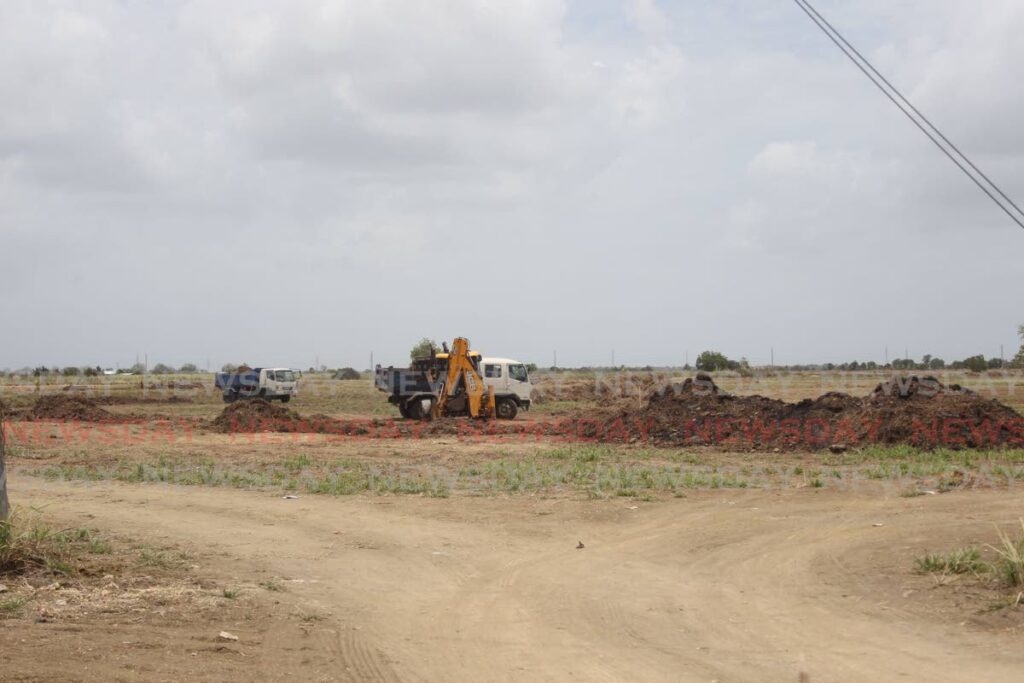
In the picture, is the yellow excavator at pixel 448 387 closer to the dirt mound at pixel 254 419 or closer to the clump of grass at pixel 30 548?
the dirt mound at pixel 254 419

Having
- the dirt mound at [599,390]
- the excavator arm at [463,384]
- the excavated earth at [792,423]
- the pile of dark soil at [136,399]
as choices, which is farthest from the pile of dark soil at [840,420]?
the pile of dark soil at [136,399]

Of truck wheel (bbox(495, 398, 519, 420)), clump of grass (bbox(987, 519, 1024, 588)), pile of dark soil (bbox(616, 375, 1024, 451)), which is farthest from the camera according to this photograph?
truck wheel (bbox(495, 398, 519, 420))

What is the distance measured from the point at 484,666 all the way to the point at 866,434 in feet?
59.3

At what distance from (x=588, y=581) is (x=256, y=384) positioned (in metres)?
44.3

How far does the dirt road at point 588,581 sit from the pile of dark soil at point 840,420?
749 centimetres

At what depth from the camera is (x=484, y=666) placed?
7391mm

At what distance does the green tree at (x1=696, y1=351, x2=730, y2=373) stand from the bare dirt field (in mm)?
89085

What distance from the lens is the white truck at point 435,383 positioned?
3441 centimetres

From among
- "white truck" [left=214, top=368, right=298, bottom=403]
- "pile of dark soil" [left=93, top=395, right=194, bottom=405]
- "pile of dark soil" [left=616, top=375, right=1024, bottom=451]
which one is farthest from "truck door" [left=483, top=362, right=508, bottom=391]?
"pile of dark soil" [left=93, top=395, right=194, bottom=405]

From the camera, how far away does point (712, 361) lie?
10938 cm

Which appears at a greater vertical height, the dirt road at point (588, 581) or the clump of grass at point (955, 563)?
the clump of grass at point (955, 563)

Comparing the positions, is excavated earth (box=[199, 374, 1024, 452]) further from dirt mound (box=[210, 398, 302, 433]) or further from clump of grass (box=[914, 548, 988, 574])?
clump of grass (box=[914, 548, 988, 574])

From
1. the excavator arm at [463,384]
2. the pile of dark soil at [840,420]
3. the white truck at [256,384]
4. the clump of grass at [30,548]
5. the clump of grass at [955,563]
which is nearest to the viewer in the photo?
the clump of grass at [30,548]

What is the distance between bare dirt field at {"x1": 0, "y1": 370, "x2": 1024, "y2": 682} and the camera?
742cm
